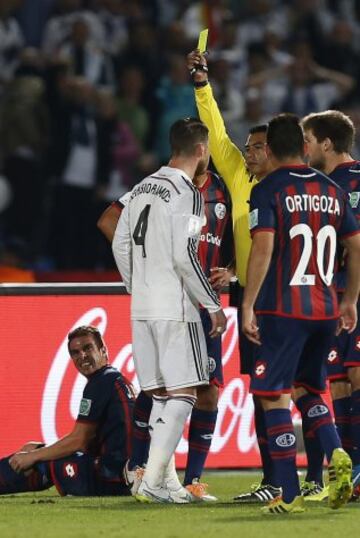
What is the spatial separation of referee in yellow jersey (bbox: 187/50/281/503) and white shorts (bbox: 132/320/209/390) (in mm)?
464

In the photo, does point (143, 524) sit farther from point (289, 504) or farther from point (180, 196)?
point (180, 196)

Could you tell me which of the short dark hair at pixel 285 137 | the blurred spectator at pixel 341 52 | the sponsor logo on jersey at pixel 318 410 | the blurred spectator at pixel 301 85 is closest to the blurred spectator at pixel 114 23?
the blurred spectator at pixel 301 85

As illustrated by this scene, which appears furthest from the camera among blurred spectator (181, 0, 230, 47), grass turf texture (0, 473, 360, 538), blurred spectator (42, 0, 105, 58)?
blurred spectator (181, 0, 230, 47)

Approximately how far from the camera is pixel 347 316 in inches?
314

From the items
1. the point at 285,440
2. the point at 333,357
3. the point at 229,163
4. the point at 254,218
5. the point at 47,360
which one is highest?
the point at 229,163

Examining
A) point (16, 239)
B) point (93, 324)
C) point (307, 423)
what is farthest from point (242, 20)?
point (307, 423)

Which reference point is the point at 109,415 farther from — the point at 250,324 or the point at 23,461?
the point at 250,324

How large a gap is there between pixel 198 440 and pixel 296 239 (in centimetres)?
166

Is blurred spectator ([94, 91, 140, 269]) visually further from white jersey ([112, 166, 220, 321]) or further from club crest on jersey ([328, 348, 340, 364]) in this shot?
white jersey ([112, 166, 220, 321])

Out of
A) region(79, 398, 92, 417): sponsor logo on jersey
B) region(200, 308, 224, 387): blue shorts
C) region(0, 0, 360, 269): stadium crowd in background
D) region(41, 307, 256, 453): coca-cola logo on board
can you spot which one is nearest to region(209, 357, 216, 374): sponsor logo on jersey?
region(200, 308, 224, 387): blue shorts

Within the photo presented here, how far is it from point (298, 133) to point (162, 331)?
1262 millimetres

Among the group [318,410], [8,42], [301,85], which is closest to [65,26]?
[8,42]

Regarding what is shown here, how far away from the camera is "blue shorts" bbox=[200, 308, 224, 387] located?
8.75 meters

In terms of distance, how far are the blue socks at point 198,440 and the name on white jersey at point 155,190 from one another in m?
1.36
